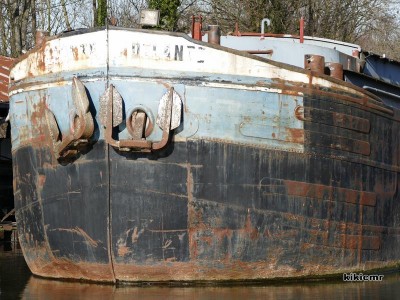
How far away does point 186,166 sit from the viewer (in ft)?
36.5

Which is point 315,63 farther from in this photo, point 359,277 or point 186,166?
point 359,277

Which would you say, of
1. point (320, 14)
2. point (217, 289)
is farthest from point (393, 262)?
point (320, 14)

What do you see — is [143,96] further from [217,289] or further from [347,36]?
[347,36]

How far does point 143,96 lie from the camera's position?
11.1 meters

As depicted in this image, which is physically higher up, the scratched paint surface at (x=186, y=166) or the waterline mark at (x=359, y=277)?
the scratched paint surface at (x=186, y=166)

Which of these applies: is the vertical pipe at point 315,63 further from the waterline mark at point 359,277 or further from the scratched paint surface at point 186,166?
the waterline mark at point 359,277

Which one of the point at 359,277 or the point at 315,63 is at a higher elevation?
the point at 315,63

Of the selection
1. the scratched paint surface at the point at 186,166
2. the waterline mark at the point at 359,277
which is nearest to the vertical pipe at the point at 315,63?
the scratched paint surface at the point at 186,166

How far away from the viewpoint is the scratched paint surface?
1112 cm

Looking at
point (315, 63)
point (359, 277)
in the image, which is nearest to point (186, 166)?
point (315, 63)

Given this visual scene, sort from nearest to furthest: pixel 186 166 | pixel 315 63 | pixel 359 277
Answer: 1. pixel 186 166
2. pixel 315 63
3. pixel 359 277

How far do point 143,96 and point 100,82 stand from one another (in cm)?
48

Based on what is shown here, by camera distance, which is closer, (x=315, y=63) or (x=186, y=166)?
(x=186, y=166)

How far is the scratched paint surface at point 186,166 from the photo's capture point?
11.1 m
